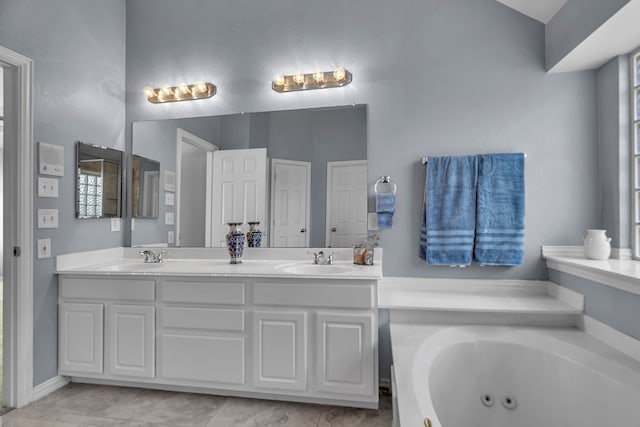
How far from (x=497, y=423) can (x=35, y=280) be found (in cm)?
272

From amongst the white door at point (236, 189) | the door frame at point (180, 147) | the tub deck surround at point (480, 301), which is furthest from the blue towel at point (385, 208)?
the door frame at point (180, 147)

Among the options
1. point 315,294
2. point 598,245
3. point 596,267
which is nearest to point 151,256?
point 315,294

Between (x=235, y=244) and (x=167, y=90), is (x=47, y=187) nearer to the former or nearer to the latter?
(x=167, y=90)

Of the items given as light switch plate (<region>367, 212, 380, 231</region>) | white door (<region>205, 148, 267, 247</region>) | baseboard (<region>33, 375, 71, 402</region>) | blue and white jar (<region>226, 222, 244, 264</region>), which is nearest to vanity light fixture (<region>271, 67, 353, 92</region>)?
white door (<region>205, 148, 267, 247</region>)

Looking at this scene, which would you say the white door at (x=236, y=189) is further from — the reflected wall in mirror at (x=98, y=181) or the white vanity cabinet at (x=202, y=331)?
the reflected wall in mirror at (x=98, y=181)

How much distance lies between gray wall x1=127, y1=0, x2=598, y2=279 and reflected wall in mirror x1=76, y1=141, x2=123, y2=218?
746 millimetres

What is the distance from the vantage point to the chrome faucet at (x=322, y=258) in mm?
2389

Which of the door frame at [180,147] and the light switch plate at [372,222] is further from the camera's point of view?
the door frame at [180,147]

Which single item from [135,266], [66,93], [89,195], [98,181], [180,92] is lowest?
[135,266]

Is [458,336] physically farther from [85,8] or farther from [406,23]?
[85,8]

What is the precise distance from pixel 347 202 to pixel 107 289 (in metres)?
1.68

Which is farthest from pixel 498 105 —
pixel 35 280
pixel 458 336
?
pixel 35 280

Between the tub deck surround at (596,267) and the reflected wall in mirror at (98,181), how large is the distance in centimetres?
316

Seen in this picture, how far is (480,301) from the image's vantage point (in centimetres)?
215
